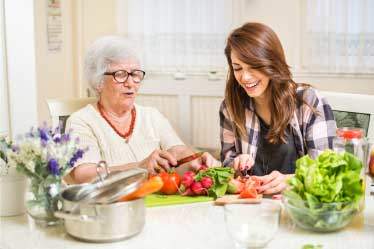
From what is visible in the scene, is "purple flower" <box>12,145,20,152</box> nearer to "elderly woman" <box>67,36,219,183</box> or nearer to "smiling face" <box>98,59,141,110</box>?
"elderly woman" <box>67,36,219,183</box>

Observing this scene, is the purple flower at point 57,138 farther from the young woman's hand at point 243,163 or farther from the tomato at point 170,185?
the young woman's hand at point 243,163

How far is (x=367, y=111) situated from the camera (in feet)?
7.12

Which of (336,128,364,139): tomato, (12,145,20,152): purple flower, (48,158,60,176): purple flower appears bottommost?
(48,158,60,176): purple flower

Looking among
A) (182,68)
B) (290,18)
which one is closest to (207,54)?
(182,68)

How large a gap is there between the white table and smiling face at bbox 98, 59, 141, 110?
99cm

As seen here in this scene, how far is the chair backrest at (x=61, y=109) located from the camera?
2451mm

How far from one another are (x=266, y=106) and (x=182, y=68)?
1422mm

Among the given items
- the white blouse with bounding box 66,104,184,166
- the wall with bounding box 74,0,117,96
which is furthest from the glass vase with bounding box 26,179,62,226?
the wall with bounding box 74,0,117,96

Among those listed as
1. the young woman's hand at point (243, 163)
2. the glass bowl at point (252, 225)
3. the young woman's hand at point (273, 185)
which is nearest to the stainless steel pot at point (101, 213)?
the glass bowl at point (252, 225)

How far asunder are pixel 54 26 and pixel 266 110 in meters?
1.81

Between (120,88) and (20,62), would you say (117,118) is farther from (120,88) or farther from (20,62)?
(20,62)

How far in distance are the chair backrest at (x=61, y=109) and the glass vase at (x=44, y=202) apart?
100 centimetres

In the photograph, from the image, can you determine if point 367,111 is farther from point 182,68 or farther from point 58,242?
point 182,68

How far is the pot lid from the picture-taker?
1312mm
